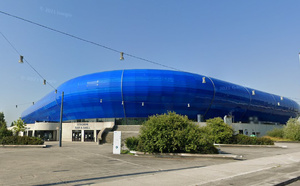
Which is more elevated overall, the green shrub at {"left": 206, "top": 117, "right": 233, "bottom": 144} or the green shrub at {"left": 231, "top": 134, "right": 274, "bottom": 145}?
the green shrub at {"left": 206, "top": 117, "right": 233, "bottom": 144}

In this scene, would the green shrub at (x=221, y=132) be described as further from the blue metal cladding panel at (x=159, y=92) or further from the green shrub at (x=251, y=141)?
the blue metal cladding panel at (x=159, y=92)

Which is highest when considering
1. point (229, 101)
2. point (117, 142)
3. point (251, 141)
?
point (229, 101)

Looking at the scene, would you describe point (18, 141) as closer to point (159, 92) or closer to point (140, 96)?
point (140, 96)

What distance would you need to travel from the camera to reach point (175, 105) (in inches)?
2143

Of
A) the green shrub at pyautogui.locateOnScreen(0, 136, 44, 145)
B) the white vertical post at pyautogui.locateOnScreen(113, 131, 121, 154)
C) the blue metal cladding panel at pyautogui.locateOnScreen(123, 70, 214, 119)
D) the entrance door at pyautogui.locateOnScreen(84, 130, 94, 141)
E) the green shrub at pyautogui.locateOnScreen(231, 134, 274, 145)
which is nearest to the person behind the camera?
the white vertical post at pyautogui.locateOnScreen(113, 131, 121, 154)

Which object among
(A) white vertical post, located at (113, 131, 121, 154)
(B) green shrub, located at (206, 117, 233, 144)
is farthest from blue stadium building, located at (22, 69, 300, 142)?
(A) white vertical post, located at (113, 131, 121, 154)

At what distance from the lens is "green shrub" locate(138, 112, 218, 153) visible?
1556 centimetres

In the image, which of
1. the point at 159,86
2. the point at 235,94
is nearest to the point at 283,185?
the point at 159,86

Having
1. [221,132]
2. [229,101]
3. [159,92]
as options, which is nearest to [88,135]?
[159,92]

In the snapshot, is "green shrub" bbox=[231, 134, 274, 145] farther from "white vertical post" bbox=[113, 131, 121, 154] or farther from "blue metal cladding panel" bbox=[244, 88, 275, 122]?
"blue metal cladding panel" bbox=[244, 88, 275, 122]

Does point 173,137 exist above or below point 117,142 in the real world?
above

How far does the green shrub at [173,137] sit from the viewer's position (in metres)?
15.6

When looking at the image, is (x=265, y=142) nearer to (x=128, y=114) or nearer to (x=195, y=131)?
(x=195, y=131)

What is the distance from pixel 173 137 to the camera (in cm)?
1553
